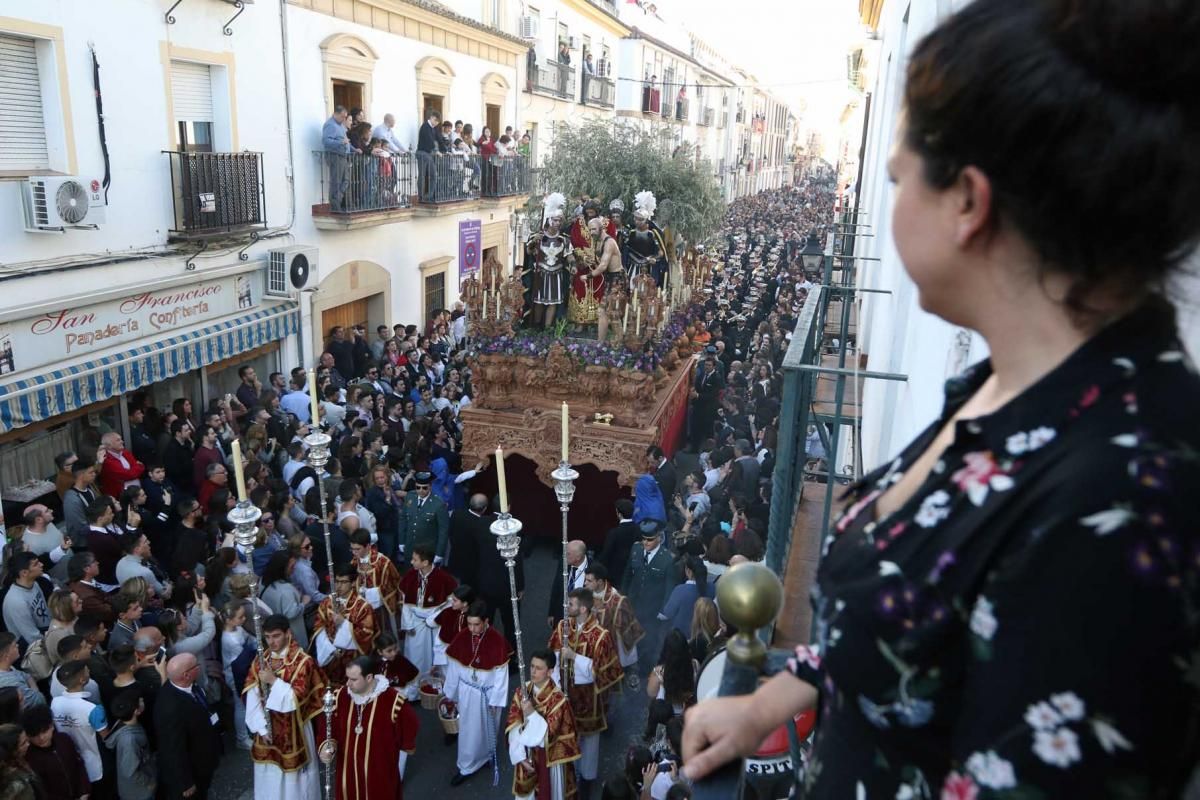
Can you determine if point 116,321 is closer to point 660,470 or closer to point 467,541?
point 467,541

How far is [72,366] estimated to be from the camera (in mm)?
9094

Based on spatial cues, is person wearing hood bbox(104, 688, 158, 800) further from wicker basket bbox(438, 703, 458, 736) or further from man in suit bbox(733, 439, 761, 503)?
man in suit bbox(733, 439, 761, 503)

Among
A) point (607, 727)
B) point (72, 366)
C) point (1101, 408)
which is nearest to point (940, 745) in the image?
point (1101, 408)

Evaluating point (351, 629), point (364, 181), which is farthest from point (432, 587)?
point (364, 181)

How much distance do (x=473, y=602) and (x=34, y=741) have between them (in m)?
2.67

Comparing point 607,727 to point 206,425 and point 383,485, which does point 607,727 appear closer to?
point 383,485

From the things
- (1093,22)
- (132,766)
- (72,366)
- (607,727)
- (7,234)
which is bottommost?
(607,727)

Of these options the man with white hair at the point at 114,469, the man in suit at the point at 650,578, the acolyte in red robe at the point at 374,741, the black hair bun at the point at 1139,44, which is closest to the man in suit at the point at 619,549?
the man in suit at the point at 650,578

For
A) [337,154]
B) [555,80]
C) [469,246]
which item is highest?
[555,80]

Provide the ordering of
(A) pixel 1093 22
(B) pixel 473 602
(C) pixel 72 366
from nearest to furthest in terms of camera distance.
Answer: (A) pixel 1093 22, (B) pixel 473 602, (C) pixel 72 366

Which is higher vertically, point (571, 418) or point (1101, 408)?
point (1101, 408)

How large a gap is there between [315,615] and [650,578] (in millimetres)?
2692

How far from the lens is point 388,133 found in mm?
15133

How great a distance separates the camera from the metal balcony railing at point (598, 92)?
26703 millimetres
